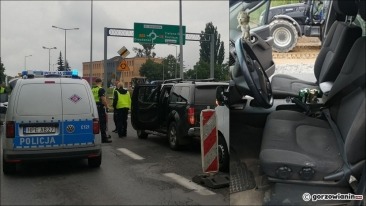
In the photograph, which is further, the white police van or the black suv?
the black suv

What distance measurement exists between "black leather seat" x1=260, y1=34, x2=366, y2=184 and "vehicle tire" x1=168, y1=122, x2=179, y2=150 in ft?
20.4

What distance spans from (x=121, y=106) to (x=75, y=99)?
181 inches

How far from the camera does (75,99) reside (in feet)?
21.0

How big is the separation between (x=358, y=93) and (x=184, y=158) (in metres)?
5.88

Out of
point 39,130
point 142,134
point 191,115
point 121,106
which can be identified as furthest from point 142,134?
point 39,130

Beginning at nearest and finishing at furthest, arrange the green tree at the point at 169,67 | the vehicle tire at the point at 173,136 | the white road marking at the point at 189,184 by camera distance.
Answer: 1. the white road marking at the point at 189,184
2. the vehicle tire at the point at 173,136
3. the green tree at the point at 169,67

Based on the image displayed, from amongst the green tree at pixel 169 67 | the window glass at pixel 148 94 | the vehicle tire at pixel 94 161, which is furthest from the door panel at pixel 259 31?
the green tree at pixel 169 67

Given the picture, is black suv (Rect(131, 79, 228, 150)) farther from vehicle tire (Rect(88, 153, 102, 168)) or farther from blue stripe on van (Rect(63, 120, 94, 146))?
blue stripe on van (Rect(63, 120, 94, 146))

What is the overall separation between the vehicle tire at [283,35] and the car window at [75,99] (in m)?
4.56

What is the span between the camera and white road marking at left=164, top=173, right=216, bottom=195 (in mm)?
5243

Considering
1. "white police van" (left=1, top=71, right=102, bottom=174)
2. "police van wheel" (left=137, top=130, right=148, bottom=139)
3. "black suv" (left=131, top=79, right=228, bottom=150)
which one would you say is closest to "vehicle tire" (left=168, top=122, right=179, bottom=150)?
"black suv" (left=131, top=79, right=228, bottom=150)

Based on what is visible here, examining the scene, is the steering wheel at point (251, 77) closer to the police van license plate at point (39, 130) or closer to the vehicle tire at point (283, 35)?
the vehicle tire at point (283, 35)

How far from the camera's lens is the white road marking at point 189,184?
5.24m

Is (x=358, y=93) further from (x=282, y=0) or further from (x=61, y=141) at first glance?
(x=61, y=141)
